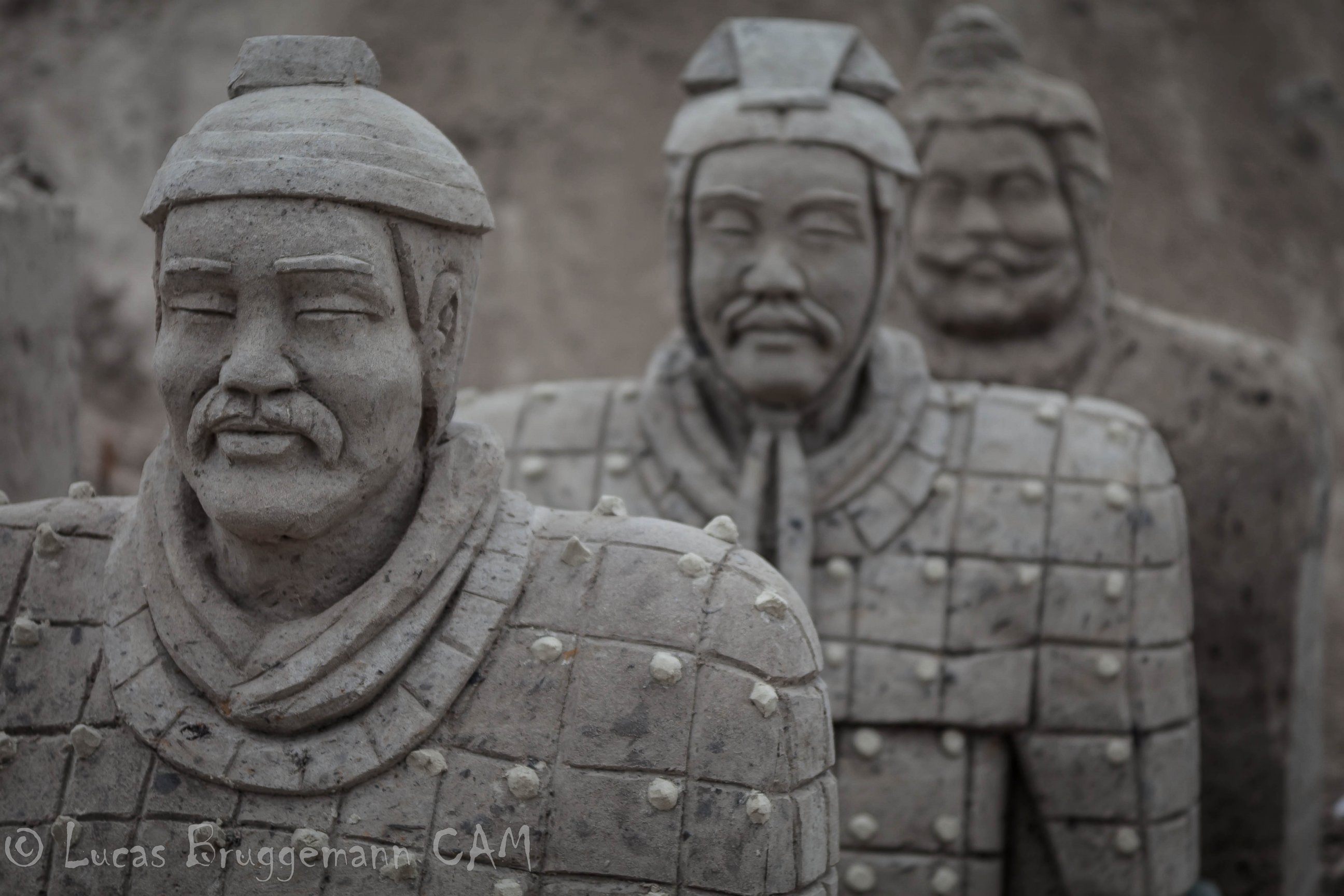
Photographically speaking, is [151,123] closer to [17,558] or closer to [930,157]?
[930,157]

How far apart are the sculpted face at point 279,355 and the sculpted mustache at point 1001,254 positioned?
3.16 m

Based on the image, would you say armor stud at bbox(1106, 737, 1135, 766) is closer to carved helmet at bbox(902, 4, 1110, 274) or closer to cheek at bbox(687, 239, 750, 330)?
cheek at bbox(687, 239, 750, 330)

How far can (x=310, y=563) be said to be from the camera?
2.95 m

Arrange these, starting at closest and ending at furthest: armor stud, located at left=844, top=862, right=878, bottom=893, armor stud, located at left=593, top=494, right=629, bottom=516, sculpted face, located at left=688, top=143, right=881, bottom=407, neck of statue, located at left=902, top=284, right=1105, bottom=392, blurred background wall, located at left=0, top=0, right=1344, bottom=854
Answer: armor stud, located at left=593, top=494, right=629, bottom=516
armor stud, located at left=844, top=862, right=878, bottom=893
sculpted face, located at left=688, top=143, right=881, bottom=407
neck of statue, located at left=902, top=284, right=1105, bottom=392
blurred background wall, located at left=0, top=0, right=1344, bottom=854

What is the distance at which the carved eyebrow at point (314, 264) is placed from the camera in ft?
9.02

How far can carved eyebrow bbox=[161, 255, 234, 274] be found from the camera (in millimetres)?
2766

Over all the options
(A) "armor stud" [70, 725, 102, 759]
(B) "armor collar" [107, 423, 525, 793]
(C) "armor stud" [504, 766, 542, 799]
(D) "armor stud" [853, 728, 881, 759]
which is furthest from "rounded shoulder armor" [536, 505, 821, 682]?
(D) "armor stud" [853, 728, 881, 759]

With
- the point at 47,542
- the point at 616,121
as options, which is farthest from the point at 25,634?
the point at 616,121

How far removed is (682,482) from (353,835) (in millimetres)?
1728

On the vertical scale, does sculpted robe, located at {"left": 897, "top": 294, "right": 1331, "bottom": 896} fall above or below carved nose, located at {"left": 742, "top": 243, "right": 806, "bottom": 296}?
below

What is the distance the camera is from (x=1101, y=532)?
4332mm

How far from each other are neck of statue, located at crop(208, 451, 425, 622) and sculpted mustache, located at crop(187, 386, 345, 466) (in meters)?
0.18

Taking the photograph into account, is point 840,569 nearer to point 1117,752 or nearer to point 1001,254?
point 1117,752

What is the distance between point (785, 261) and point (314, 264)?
172cm
